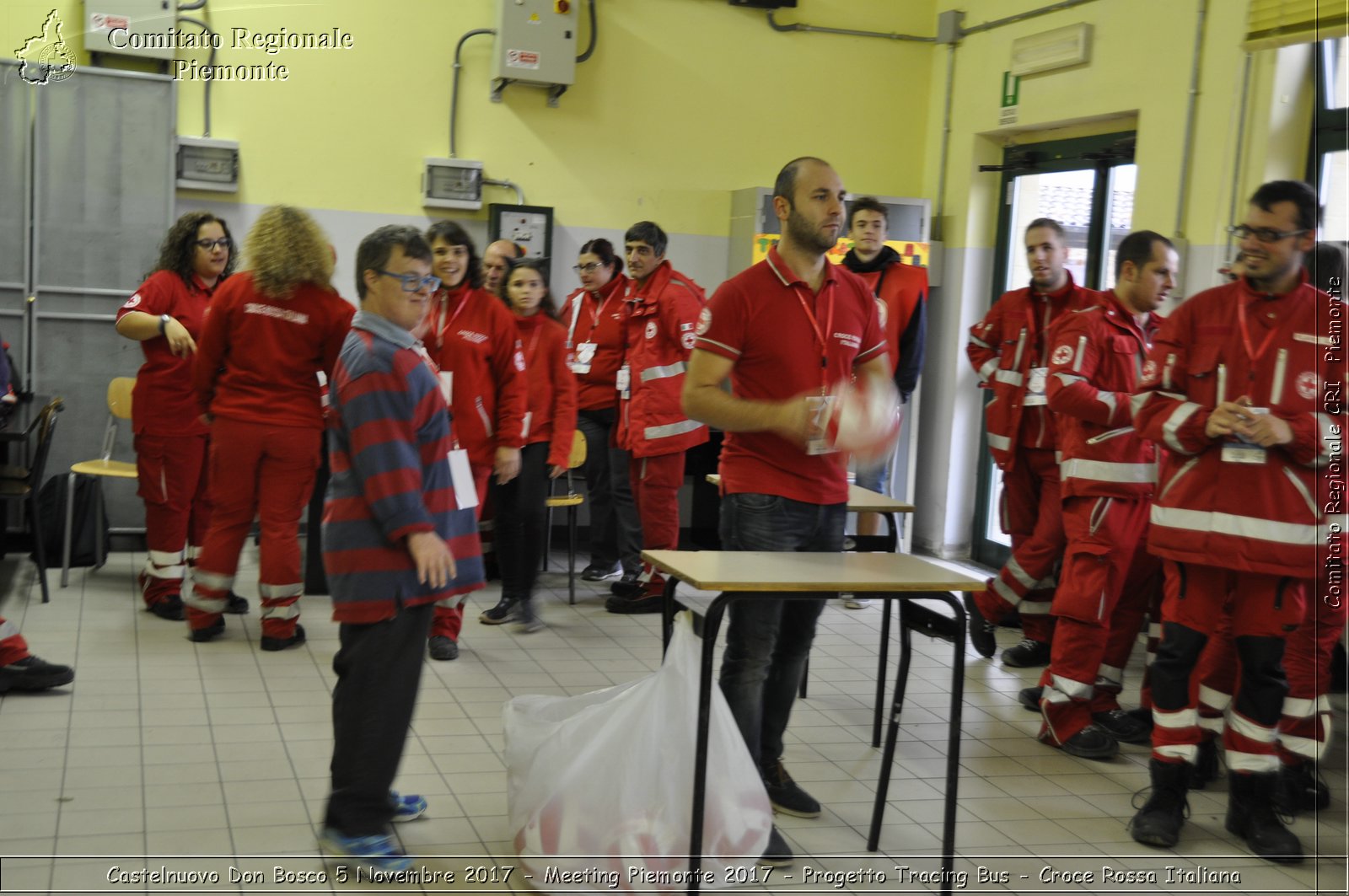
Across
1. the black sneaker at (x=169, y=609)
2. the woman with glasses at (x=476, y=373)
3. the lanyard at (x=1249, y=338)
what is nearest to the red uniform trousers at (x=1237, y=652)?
the lanyard at (x=1249, y=338)

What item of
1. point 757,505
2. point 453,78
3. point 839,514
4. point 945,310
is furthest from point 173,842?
point 945,310

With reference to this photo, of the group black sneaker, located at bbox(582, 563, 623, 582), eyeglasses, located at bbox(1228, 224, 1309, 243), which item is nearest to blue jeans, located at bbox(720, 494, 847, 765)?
eyeglasses, located at bbox(1228, 224, 1309, 243)

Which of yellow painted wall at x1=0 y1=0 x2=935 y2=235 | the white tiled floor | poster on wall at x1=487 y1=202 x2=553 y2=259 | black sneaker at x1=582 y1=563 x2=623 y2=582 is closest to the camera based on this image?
the white tiled floor

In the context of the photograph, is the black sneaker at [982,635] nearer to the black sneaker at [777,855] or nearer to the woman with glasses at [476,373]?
the woman with glasses at [476,373]

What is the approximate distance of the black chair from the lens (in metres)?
5.21

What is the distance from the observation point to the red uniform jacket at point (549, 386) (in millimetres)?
5312

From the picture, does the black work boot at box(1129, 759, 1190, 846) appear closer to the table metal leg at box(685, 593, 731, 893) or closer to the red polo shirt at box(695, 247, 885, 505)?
the red polo shirt at box(695, 247, 885, 505)

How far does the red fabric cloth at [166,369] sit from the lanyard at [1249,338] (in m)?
4.01

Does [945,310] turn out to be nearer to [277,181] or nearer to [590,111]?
[590,111]

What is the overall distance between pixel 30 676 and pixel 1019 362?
167 inches

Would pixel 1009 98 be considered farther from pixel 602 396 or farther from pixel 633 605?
pixel 633 605

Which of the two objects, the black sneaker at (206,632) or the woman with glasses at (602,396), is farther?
the woman with glasses at (602,396)

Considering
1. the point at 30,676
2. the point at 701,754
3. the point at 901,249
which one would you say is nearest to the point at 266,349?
the point at 30,676

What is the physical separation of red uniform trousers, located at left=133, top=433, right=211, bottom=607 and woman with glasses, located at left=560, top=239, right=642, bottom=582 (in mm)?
1955
